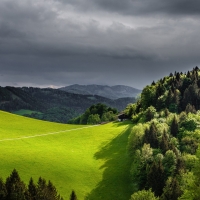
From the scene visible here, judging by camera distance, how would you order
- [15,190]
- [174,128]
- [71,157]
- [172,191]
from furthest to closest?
[174,128] → [71,157] → [172,191] → [15,190]

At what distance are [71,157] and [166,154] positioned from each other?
30.9 m

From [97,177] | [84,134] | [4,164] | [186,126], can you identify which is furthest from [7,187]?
[186,126]

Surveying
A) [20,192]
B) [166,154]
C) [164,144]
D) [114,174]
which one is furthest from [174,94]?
[20,192]

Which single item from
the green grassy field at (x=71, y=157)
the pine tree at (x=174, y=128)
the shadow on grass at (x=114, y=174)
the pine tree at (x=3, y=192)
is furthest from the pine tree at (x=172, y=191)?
the pine tree at (x=174, y=128)

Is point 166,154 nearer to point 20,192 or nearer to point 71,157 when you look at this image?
point 71,157

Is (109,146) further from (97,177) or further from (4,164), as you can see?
(4,164)

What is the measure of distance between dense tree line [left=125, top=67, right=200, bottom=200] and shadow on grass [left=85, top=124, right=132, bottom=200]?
3.10 m

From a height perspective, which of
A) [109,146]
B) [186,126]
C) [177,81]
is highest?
[177,81]

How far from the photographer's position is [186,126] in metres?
113

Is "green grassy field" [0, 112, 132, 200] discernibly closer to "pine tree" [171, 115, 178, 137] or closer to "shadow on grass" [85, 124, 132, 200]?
"shadow on grass" [85, 124, 132, 200]

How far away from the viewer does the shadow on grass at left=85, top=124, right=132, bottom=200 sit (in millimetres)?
77781

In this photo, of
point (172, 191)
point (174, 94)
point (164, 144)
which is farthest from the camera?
point (174, 94)

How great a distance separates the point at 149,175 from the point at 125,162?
64.4ft

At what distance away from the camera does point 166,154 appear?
83875mm
